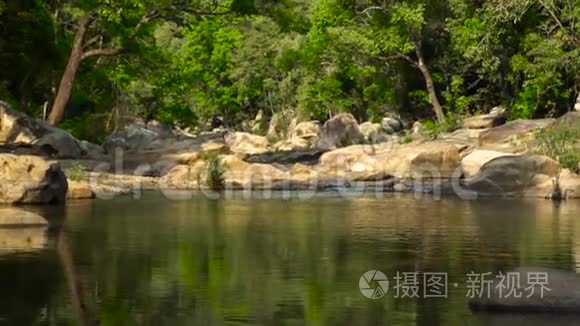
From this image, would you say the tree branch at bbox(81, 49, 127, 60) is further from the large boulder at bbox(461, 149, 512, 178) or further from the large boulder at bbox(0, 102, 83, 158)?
the large boulder at bbox(461, 149, 512, 178)

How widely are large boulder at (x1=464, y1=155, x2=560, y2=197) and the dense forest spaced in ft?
28.9

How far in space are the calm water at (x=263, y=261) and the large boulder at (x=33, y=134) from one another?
466 inches

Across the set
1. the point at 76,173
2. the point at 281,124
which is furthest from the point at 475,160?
the point at 281,124

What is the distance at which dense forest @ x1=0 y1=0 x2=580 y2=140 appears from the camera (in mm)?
40000

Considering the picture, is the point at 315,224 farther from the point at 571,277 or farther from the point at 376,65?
the point at 376,65

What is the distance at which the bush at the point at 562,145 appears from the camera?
3297 cm

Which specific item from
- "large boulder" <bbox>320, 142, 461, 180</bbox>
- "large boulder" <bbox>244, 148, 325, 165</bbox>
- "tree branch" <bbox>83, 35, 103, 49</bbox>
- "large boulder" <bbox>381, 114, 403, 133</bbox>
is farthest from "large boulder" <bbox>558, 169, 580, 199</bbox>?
"large boulder" <bbox>381, 114, 403, 133</bbox>

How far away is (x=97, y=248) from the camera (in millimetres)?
17078

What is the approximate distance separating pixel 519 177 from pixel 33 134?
16142 mm

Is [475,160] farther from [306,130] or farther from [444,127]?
[306,130]

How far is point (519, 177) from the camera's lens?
32.8m

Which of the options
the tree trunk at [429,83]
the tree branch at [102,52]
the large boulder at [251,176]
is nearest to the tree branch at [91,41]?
the tree branch at [102,52]

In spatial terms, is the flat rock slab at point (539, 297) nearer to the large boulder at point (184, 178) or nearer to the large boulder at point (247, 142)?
the large boulder at point (184, 178)

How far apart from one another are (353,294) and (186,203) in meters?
16.4
